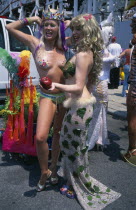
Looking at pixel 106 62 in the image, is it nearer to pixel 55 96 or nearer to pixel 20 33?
pixel 55 96

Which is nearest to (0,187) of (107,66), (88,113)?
(88,113)

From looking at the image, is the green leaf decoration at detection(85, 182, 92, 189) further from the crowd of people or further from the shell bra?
the shell bra

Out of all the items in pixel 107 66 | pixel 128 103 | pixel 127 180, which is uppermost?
pixel 107 66

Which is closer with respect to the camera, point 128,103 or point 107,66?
point 128,103

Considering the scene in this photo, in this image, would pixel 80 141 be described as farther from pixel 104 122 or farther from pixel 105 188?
pixel 104 122

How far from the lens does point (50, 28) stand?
2494 mm

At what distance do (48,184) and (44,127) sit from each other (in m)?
0.79

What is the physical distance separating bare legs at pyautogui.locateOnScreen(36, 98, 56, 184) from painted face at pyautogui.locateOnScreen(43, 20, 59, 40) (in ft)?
2.21

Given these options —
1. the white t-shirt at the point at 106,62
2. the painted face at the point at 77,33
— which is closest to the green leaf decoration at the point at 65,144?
the painted face at the point at 77,33

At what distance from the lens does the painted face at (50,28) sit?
2496mm

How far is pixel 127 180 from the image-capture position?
292 cm

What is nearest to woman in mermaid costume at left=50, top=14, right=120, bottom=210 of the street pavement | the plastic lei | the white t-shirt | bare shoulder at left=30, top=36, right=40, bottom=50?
the street pavement

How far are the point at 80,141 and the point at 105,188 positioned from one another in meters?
0.67

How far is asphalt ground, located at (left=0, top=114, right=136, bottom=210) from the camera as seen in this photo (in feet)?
7.97
